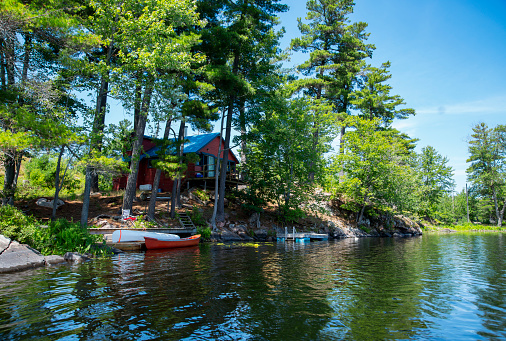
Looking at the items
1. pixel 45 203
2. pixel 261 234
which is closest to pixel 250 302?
pixel 261 234

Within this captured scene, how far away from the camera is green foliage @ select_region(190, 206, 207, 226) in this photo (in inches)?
894

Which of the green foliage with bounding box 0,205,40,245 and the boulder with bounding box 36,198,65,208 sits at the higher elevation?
the boulder with bounding box 36,198,65,208

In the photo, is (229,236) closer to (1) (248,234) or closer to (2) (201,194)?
(1) (248,234)

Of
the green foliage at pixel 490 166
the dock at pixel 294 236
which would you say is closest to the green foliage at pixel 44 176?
the dock at pixel 294 236

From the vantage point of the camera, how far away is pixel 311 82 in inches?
1330

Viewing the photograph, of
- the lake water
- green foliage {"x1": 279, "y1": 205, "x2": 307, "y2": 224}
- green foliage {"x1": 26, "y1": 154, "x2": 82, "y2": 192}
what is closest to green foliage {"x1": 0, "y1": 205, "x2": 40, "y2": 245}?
the lake water

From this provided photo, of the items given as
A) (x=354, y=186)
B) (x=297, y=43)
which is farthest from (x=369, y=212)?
(x=297, y=43)

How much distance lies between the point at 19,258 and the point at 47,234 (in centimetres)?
241

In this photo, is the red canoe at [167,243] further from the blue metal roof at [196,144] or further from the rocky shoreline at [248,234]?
the blue metal roof at [196,144]

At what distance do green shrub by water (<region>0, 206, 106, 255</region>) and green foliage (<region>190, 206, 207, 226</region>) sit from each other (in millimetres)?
8590

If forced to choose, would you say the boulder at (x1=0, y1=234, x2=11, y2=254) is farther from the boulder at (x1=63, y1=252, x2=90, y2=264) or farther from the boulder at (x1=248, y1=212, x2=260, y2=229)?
the boulder at (x1=248, y1=212, x2=260, y2=229)

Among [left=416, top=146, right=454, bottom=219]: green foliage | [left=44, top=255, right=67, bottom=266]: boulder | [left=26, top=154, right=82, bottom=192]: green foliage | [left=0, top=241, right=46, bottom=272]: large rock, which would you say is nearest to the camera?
[left=0, top=241, right=46, bottom=272]: large rock

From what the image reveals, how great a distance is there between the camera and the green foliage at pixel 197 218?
74.5 feet

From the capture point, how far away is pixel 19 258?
1052 cm
